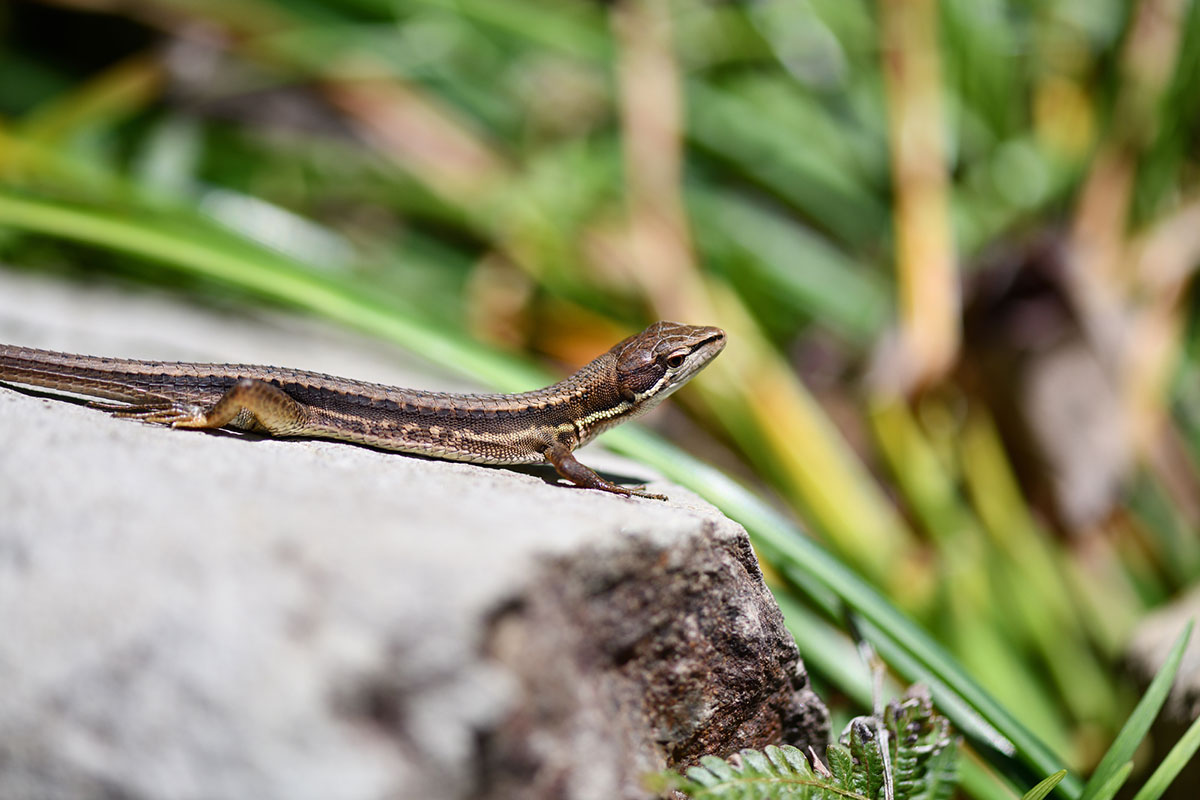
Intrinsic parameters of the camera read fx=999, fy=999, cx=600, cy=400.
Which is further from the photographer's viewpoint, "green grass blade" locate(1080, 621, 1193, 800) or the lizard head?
the lizard head

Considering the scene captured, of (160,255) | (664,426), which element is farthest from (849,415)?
(160,255)

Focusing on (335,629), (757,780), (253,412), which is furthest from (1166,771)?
(253,412)

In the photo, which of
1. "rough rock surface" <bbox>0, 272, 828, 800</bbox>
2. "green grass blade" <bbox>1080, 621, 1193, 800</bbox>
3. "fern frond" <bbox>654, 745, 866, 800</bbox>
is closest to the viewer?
"rough rock surface" <bbox>0, 272, 828, 800</bbox>

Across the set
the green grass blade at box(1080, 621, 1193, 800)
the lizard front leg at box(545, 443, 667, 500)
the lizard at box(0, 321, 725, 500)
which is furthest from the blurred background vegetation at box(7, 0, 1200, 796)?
the green grass blade at box(1080, 621, 1193, 800)

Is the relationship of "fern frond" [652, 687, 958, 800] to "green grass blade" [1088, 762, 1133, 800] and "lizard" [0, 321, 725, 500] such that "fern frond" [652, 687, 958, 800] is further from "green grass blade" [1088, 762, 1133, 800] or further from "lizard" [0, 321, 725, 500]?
"lizard" [0, 321, 725, 500]

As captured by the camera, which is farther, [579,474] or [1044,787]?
[579,474]

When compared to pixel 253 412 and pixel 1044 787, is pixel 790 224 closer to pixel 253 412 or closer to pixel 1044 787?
pixel 253 412

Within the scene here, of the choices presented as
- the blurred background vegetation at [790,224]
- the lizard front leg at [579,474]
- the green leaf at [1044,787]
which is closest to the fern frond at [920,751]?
the green leaf at [1044,787]
